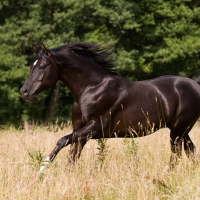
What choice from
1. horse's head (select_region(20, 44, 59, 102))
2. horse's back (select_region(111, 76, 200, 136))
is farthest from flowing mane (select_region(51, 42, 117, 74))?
horse's back (select_region(111, 76, 200, 136))

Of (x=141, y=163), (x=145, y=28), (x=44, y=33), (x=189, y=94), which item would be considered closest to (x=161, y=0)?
(x=145, y=28)

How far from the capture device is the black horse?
614 cm

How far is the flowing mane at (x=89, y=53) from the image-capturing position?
634 centimetres

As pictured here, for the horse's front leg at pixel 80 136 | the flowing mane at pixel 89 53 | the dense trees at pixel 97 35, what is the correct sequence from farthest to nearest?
the dense trees at pixel 97 35 → the flowing mane at pixel 89 53 → the horse's front leg at pixel 80 136

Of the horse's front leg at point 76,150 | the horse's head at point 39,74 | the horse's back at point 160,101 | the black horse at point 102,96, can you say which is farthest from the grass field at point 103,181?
the horse's head at point 39,74

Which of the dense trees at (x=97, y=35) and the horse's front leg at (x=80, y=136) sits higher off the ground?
the horse's front leg at (x=80, y=136)

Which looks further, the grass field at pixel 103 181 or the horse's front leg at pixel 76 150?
the horse's front leg at pixel 76 150

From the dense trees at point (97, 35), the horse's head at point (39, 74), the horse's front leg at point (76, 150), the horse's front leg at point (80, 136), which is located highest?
the horse's head at point (39, 74)

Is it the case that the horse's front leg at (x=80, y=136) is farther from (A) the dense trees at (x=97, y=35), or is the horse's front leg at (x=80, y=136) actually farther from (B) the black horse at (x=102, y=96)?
(A) the dense trees at (x=97, y=35)

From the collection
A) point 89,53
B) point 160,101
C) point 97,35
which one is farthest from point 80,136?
point 97,35

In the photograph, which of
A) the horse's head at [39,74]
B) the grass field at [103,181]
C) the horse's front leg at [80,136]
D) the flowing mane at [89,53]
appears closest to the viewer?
the grass field at [103,181]

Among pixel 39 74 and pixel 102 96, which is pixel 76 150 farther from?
pixel 39 74

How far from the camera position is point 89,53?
6613mm

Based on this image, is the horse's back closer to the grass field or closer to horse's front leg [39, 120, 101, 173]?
horse's front leg [39, 120, 101, 173]
